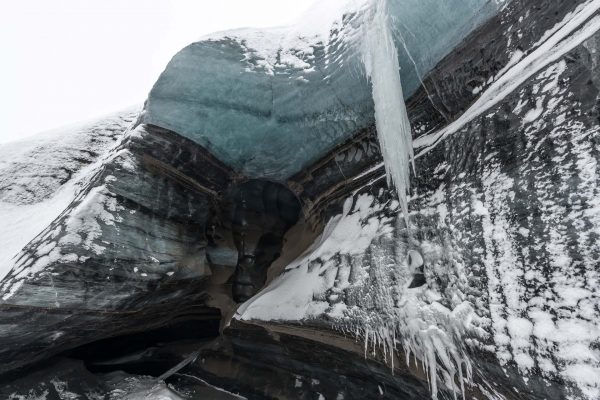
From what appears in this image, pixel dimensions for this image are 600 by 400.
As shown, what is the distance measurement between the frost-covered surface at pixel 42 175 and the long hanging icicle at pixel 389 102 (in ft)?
13.8

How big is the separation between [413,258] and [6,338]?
4160 millimetres

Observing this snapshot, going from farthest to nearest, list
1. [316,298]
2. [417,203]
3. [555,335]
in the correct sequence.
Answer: [316,298], [417,203], [555,335]

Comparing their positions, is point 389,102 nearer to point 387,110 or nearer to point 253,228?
point 387,110

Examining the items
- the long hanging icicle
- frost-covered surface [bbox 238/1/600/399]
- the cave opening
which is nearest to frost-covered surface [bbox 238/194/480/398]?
frost-covered surface [bbox 238/1/600/399]

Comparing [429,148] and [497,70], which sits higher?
[497,70]

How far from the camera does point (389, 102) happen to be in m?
3.65

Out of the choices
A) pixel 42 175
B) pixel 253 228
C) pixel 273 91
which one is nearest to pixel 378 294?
pixel 273 91

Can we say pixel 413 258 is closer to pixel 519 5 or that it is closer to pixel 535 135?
pixel 535 135

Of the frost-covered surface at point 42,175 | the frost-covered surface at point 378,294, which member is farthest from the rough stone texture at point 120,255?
the frost-covered surface at point 378,294

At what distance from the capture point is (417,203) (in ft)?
11.1

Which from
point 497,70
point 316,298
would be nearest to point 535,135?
point 497,70

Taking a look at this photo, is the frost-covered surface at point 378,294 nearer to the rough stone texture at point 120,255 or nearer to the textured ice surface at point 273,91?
the textured ice surface at point 273,91

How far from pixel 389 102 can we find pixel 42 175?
213 inches

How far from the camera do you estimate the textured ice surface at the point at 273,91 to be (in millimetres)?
4293
